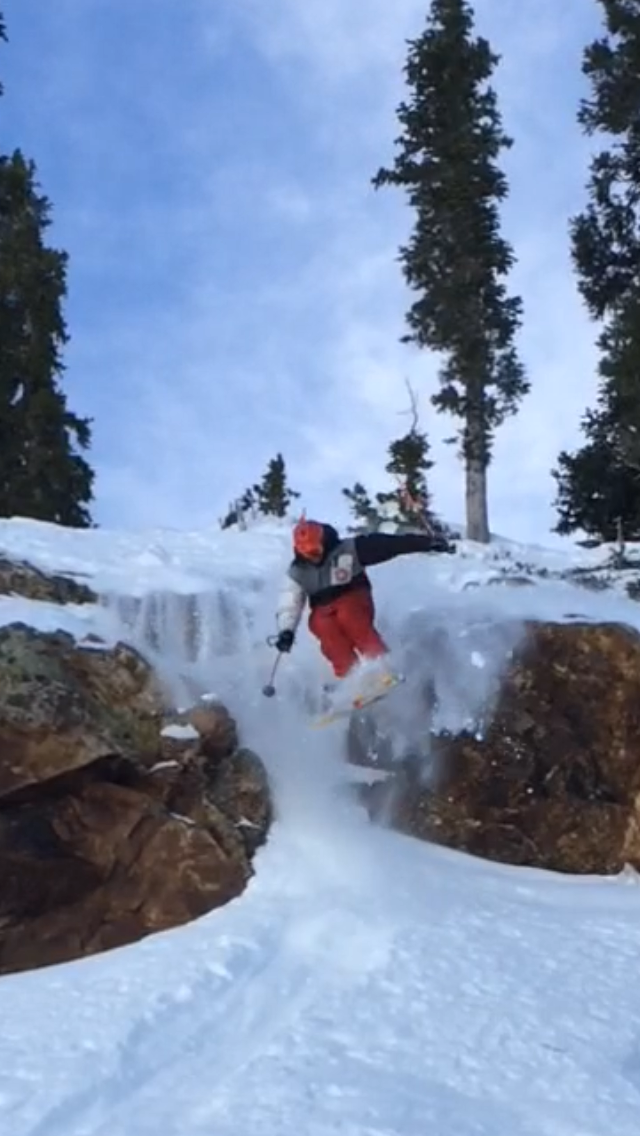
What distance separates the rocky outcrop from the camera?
9.14 meters

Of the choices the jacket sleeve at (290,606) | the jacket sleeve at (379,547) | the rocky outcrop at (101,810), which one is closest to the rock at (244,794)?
the rocky outcrop at (101,810)

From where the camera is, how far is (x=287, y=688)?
1184 centimetres

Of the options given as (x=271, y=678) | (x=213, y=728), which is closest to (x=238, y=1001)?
(x=213, y=728)

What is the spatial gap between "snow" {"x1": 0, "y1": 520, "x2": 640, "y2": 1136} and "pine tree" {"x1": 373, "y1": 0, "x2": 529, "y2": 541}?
719cm

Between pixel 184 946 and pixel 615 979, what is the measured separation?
2677 millimetres

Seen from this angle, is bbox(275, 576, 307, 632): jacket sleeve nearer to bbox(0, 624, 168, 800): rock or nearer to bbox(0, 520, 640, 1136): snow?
bbox(0, 520, 640, 1136): snow

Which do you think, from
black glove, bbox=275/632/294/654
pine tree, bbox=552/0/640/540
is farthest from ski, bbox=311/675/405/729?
pine tree, bbox=552/0/640/540

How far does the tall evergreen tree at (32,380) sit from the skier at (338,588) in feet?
42.4

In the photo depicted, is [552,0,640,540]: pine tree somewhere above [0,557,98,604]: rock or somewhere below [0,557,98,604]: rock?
above

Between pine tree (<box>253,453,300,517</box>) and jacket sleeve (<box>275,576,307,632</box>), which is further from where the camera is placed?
Result: pine tree (<box>253,453,300,517</box>)

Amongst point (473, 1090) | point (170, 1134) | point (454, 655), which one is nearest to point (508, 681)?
point (454, 655)

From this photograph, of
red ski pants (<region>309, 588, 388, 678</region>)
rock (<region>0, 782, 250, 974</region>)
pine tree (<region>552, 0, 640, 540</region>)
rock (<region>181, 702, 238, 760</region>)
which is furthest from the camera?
pine tree (<region>552, 0, 640, 540</region>)

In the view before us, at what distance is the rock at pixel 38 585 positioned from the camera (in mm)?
11492

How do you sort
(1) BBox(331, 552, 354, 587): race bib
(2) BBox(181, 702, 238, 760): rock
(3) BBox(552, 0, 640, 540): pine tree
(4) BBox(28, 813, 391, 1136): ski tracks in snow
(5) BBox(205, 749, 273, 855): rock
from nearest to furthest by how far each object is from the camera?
1. (4) BBox(28, 813, 391, 1136): ski tracks in snow
2. (5) BBox(205, 749, 273, 855): rock
3. (2) BBox(181, 702, 238, 760): rock
4. (1) BBox(331, 552, 354, 587): race bib
5. (3) BBox(552, 0, 640, 540): pine tree
